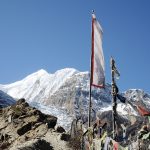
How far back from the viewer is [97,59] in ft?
89.7

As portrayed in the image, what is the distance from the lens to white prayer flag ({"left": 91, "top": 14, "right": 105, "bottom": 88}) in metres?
26.9

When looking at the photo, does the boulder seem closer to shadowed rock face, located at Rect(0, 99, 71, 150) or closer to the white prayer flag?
shadowed rock face, located at Rect(0, 99, 71, 150)

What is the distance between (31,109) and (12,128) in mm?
5145

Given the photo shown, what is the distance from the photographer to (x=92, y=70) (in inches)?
1069

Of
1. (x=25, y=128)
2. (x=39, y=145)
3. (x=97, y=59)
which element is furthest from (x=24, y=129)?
(x=97, y=59)

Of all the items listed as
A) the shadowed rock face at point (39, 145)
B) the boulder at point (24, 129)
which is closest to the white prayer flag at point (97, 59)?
the shadowed rock face at point (39, 145)

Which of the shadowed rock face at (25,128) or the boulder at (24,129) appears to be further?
the boulder at (24,129)

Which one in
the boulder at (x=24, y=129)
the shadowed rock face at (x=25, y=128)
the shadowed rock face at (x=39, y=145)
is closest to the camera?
the shadowed rock face at (x=39, y=145)

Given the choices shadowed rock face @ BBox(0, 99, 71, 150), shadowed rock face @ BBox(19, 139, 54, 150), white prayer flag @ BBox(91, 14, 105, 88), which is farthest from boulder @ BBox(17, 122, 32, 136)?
white prayer flag @ BBox(91, 14, 105, 88)

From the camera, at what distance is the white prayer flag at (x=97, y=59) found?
2688 centimetres

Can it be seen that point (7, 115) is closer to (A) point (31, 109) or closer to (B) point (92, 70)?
(A) point (31, 109)

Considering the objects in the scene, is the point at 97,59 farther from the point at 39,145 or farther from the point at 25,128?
the point at 25,128

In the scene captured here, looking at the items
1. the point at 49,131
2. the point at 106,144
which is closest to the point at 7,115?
the point at 49,131

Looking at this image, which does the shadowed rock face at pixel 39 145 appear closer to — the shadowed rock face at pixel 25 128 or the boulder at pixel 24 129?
the shadowed rock face at pixel 25 128
